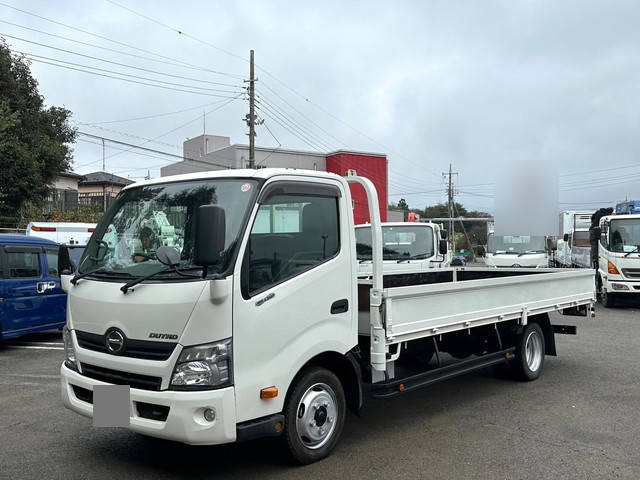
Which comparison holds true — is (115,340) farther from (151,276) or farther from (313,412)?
(313,412)

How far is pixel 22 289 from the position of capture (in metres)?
9.30

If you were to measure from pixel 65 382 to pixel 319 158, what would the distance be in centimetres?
3352

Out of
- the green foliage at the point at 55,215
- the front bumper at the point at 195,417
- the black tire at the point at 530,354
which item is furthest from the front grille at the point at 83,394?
the green foliage at the point at 55,215

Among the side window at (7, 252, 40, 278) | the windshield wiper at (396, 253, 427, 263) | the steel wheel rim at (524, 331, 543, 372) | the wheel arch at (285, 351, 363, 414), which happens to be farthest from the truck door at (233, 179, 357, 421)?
the windshield wiper at (396, 253, 427, 263)

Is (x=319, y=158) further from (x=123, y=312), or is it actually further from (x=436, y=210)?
(x=436, y=210)

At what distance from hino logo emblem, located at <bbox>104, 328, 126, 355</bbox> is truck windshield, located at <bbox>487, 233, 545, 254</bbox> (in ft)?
50.1

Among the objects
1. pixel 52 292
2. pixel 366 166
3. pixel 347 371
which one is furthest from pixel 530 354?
pixel 366 166

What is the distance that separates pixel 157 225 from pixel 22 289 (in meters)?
6.23

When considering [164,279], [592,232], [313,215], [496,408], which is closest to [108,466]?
[164,279]

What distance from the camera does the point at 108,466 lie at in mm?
4426

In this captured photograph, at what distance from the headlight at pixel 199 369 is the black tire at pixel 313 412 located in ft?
2.28

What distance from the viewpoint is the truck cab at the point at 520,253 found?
57.5ft

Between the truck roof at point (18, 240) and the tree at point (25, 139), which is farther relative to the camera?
the tree at point (25, 139)

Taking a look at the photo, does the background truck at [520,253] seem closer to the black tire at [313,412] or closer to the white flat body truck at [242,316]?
the white flat body truck at [242,316]
